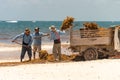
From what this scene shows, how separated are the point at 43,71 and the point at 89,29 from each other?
4686 mm

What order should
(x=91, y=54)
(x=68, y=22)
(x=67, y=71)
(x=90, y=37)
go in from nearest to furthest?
(x=67, y=71), (x=91, y=54), (x=90, y=37), (x=68, y=22)

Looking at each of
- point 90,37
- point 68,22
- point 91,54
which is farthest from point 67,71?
point 68,22

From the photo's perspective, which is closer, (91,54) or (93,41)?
(91,54)

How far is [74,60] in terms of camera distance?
19.9 m

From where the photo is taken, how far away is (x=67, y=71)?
52.0 ft

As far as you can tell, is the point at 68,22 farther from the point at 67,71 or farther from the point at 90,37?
the point at 67,71

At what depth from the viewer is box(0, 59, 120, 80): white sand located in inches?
578

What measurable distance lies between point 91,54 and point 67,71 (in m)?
4.02

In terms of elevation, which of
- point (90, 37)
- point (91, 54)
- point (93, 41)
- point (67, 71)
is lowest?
point (67, 71)

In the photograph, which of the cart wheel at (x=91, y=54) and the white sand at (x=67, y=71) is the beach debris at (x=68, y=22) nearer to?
the cart wheel at (x=91, y=54)

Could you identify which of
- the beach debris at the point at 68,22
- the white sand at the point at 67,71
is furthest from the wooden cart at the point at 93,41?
the white sand at the point at 67,71

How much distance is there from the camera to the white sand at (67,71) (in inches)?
578

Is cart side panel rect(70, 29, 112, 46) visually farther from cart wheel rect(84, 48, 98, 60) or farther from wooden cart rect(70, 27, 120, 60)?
cart wheel rect(84, 48, 98, 60)

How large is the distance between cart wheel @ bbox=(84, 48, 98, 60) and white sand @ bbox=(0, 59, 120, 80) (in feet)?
5.85
